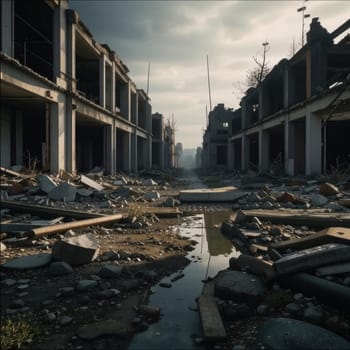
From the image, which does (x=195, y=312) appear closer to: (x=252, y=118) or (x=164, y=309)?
(x=164, y=309)

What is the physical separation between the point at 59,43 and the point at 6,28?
12.9ft

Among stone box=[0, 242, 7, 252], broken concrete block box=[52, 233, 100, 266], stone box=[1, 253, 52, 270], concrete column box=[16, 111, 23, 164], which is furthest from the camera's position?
concrete column box=[16, 111, 23, 164]

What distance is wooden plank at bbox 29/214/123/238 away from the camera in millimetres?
5480

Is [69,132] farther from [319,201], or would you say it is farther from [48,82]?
[319,201]

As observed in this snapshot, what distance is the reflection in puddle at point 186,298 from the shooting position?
2.70 meters

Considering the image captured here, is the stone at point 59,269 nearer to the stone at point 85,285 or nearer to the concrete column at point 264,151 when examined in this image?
the stone at point 85,285

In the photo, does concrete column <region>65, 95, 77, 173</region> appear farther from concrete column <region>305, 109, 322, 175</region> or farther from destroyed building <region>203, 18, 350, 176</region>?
concrete column <region>305, 109, 322, 175</region>

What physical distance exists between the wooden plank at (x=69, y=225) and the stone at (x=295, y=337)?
12.7 ft

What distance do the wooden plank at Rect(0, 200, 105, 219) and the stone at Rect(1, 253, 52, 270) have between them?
8.52ft

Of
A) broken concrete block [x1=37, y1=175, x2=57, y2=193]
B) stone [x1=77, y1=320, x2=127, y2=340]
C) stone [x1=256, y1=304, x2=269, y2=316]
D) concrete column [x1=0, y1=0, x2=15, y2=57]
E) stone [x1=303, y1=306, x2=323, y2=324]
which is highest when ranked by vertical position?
concrete column [x1=0, y1=0, x2=15, y2=57]

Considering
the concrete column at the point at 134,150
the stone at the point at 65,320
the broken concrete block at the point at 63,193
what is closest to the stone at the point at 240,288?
the stone at the point at 65,320

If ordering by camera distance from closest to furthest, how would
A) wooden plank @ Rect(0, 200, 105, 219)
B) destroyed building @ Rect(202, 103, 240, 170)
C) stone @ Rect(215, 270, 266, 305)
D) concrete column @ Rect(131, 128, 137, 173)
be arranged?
stone @ Rect(215, 270, 266, 305) < wooden plank @ Rect(0, 200, 105, 219) < concrete column @ Rect(131, 128, 137, 173) < destroyed building @ Rect(202, 103, 240, 170)

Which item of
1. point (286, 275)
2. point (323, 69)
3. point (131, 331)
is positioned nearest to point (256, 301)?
point (286, 275)

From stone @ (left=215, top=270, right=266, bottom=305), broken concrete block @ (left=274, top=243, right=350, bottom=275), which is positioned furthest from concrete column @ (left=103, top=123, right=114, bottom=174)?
broken concrete block @ (left=274, top=243, right=350, bottom=275)
